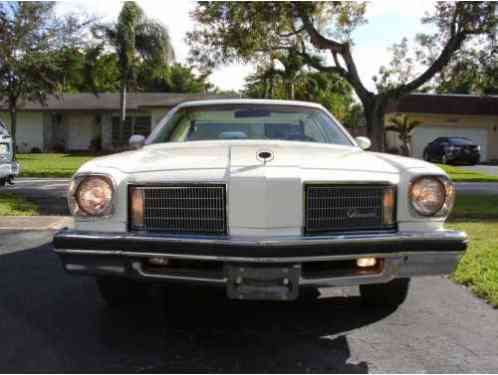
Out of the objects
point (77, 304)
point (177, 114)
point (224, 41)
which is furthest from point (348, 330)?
→ point (224, 41)

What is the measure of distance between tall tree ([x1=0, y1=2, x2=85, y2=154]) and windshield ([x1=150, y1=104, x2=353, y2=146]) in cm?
1251

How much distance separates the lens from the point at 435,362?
3.01 m

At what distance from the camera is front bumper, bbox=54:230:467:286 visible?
286 centimetres

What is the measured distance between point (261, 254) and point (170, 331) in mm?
997

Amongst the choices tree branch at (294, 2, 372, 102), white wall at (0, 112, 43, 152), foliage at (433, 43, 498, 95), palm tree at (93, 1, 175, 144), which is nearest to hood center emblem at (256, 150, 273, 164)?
tree branch at (294, 2, 372, 102)

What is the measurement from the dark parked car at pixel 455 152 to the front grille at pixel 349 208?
23.9m

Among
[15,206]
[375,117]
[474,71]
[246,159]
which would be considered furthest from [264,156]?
[474,71]

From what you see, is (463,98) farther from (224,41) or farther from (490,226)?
(490,226)

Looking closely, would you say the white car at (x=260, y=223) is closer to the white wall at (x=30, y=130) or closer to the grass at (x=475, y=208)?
the grass at (x=475, y=208)

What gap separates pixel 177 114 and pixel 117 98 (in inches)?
1135

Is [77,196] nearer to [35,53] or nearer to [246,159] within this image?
[246,159]

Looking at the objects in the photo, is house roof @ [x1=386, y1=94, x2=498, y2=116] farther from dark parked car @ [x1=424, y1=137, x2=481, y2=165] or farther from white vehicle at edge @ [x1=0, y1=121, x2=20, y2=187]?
white vehicle at edge @ [x1=0, y1=121, x2=20, y2=187]

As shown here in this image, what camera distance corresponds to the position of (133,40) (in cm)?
2648

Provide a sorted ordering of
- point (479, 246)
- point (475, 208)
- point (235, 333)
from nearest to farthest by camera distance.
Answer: point (235, 333)
point (479, 246)
point (475, 208)
